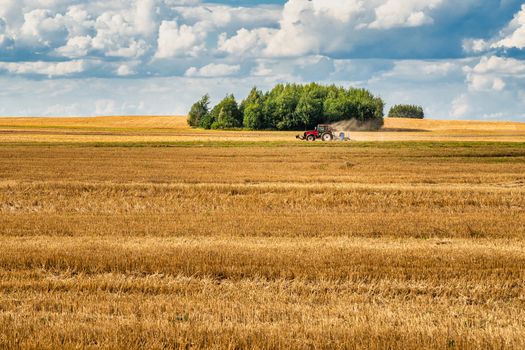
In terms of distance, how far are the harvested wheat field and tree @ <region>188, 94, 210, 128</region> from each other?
401ft

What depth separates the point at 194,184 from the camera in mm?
28969

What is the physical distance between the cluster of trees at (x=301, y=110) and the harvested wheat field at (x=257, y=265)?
9529 cm

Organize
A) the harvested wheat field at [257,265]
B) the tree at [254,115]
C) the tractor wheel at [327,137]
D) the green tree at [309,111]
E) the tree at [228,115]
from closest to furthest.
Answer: the harvested wheat field at [257,265], the tractor wheel at [327,137], the green tree at [309,111], the tree at [254,115], the tree at [228,115]

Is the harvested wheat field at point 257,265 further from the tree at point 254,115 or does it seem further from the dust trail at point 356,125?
the tree at point 254,115

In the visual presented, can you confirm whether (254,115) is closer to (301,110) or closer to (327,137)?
(301,110)

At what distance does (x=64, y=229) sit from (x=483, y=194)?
14983 millimetres

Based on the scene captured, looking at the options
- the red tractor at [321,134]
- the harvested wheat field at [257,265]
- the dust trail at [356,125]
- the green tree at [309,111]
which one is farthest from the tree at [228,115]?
the harvested wheat field at [257,265]

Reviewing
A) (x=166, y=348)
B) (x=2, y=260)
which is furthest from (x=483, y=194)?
(x=166, y=348)

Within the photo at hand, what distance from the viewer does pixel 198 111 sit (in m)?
152

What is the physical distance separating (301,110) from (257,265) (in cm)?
11184

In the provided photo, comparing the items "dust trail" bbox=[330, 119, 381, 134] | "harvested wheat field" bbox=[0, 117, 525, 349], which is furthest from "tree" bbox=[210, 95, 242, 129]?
"harvested wheat field" bbox=[0, 117, 525, 349]

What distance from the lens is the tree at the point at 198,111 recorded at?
499 ft

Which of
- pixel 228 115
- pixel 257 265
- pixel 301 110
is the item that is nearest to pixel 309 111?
pixel 301 110

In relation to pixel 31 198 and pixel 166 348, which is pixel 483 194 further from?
pixel 166 348
